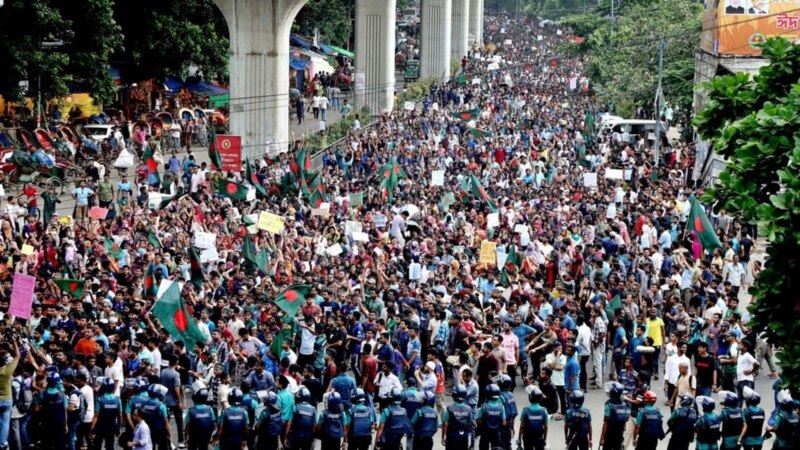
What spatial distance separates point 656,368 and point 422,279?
14.0ft

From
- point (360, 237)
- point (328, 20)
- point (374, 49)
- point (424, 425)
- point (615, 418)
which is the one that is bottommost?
point (424, 425)

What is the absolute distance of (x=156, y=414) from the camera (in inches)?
575

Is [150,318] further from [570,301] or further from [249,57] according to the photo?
[249,57]

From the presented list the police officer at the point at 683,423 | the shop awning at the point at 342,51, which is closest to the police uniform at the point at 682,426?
the police officer at the point at 683,423

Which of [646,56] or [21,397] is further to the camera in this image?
[646,56]

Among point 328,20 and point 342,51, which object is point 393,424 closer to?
point 328,20

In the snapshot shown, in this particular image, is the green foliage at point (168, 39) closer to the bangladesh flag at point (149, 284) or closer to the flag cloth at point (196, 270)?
the flag cloth at point (196, 270)

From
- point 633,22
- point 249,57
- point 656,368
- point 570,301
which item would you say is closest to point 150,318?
point 570,301

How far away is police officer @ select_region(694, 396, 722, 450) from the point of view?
1443cm

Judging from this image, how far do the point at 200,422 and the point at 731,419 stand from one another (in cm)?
535

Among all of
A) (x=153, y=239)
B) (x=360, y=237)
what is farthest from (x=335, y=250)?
(x=153, y=239)

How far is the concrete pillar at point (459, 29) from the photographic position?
261ft

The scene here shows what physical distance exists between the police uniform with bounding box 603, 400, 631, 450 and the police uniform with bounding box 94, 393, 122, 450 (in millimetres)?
5072

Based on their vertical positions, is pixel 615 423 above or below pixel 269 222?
below
